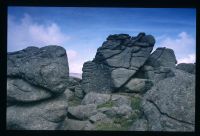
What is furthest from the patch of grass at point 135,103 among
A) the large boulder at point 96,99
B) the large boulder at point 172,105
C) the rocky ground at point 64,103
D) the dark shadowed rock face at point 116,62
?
the large boulder at point 172,105

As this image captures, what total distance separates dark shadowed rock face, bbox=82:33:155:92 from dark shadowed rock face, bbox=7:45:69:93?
672 cm

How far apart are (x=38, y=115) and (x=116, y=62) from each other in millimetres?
8722

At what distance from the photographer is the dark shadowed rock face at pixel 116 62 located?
16.9 meters

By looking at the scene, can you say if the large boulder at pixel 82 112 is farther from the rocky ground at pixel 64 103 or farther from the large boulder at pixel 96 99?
the large boulder at pixel 96 99

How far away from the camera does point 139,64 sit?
A: 57.0 feet

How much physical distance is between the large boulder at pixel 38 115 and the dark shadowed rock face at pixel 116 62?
6.76m

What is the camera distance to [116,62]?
56.8ft

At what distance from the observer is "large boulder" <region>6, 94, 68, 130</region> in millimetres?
9078

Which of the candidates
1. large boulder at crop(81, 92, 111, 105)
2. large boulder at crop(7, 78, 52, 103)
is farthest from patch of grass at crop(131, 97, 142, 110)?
large boulder at crop(7, 78, 52, 103)

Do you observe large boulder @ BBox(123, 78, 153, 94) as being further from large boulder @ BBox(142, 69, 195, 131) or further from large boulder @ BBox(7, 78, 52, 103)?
large boulder @ BBox(7, 78, 52, 103)

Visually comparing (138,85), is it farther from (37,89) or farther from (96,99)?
(37,89)
